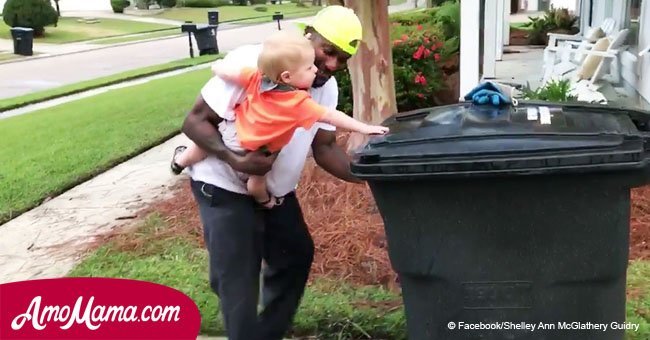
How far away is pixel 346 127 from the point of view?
259 centimetres

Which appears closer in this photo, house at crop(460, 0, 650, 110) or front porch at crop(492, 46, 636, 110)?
house at crop(460, 0, 650, 110)

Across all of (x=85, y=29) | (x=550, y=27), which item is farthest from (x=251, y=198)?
(x=85, y=29)

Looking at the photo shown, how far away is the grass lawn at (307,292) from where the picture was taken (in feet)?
12.3

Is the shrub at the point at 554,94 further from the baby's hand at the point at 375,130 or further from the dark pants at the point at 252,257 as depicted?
the baby's hand at the point at 375,130

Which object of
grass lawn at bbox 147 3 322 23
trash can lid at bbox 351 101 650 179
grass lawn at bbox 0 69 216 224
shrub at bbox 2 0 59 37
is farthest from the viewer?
grass lawn at bbox 147 3 322 23

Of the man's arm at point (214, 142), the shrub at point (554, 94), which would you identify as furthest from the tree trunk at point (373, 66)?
the man's arm at point (214, 142)

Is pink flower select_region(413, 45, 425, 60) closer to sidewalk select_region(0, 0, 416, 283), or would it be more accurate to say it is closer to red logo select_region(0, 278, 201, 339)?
sidewalk select_region(0, 0, 416, 283)

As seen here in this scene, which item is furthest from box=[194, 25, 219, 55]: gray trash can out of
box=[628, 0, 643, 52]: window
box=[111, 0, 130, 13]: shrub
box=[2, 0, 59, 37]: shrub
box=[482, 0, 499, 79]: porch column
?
box=[111, 0, 130, 13]: shrub

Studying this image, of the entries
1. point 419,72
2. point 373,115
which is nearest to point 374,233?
point 373,115

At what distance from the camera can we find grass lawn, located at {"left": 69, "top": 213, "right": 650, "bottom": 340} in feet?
12.3

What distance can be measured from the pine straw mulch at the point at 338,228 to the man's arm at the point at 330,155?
136 centimetres

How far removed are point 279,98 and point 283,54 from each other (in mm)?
157

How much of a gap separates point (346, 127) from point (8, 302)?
1403 mm

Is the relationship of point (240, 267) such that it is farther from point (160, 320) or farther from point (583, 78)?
point (583, 78)
